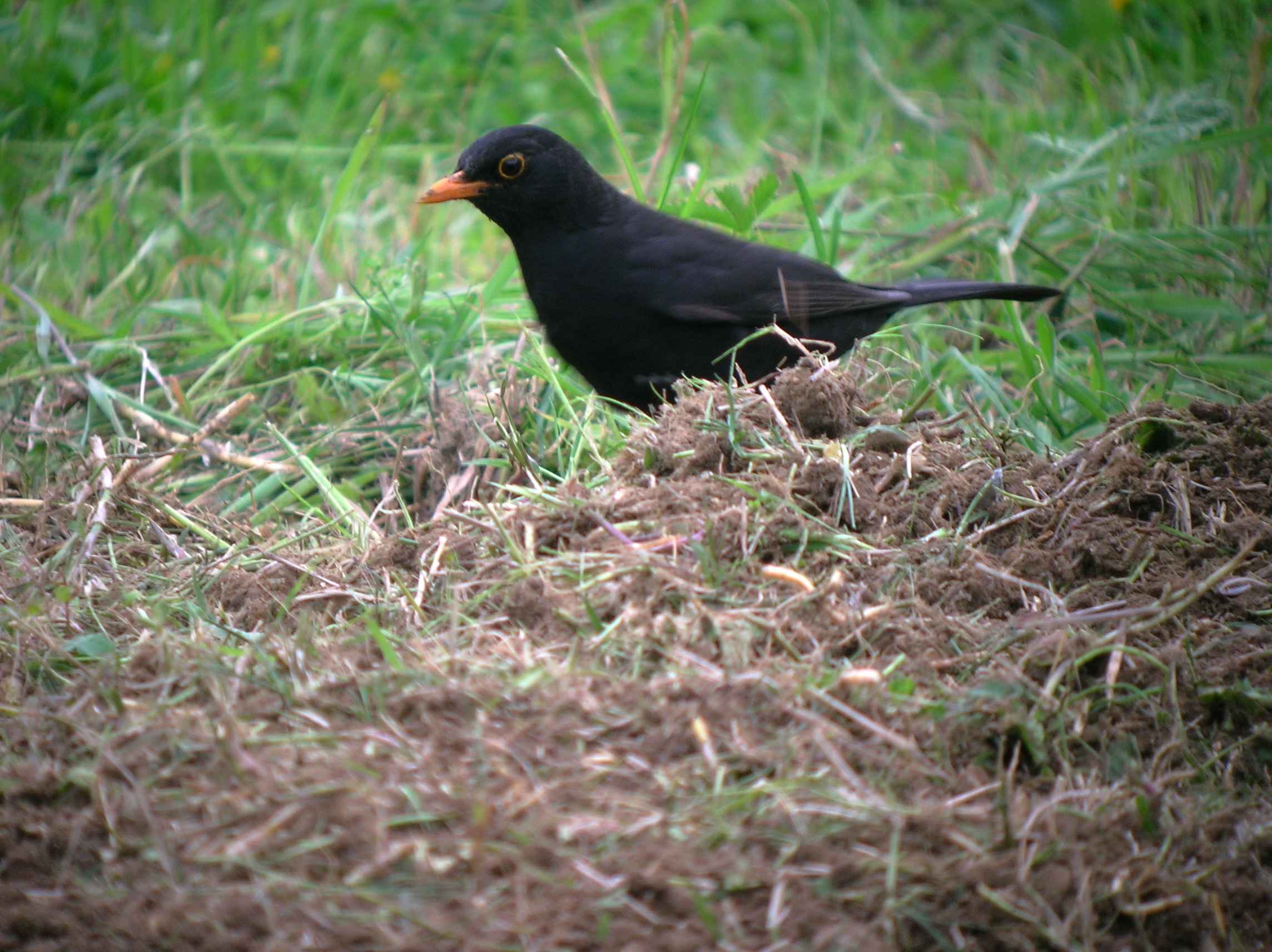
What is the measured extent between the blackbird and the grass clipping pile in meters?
0.73

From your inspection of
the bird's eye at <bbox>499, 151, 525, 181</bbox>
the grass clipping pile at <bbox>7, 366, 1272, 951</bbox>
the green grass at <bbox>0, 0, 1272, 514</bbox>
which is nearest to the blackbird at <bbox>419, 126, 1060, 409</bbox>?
the bird's eye at <bbox>499, 151, 525, 181</bbox>

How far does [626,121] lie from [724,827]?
4895 millimetres

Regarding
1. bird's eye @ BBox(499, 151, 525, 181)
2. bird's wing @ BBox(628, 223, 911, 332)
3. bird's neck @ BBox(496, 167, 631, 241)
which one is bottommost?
bird's wing @ BBox(628, 223, 911, 332)

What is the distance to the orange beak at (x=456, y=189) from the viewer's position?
344 cm

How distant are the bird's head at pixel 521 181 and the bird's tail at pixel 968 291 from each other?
102cm

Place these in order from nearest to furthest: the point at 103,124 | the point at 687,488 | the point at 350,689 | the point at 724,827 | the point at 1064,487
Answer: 1. the point at 724,827
2. the point at 350,689
3. the point at 687,488
4. the point at 1064,487
5. the point at 103,124

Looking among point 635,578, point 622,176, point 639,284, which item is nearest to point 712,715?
point 635,578

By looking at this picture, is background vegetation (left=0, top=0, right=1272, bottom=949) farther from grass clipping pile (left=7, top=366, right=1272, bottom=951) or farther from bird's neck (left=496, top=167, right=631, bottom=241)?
bird's neck (left=496, top=167, right=631, bottom=241)

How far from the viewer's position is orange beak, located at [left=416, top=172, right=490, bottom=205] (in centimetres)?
344

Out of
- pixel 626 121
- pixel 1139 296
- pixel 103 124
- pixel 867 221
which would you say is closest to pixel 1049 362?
pixel 1139 296

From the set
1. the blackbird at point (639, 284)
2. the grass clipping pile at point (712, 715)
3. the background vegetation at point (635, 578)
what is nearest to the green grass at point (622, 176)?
the background vegetation at point (635, 578)

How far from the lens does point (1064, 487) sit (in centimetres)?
257

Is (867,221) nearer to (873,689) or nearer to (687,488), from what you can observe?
(687,488)

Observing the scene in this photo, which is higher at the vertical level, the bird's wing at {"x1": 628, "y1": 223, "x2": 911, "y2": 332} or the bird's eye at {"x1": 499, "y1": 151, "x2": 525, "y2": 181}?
the bird's eye at {"x1": 499, "y1": 151, "x2": 525, "y2": 181}
